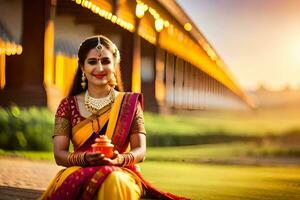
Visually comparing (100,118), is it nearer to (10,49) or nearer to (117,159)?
(117,159)

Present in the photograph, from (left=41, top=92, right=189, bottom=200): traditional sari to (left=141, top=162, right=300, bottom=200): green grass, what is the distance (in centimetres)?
128

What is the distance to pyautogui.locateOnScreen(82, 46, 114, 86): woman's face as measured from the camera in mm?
2088

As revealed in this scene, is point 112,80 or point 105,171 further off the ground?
point 112,80

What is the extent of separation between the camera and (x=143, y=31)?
499 cm

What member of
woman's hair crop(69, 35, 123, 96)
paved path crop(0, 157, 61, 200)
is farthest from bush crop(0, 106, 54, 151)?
woman's hair crop(69, 35, 123, 96)

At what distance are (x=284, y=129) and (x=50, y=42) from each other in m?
2.18

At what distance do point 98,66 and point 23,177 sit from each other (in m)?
1.92

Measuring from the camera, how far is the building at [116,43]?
4723mm

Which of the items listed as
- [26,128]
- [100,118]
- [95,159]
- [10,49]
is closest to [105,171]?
[95,159]

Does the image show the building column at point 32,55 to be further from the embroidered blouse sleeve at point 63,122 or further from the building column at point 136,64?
the embroidered blouse sleeve at point 63,122

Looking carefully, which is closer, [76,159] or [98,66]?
[76,159]

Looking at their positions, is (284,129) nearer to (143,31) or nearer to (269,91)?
(269,91)

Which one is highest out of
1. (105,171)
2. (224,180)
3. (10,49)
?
(10,49)

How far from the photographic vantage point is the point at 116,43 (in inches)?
194
